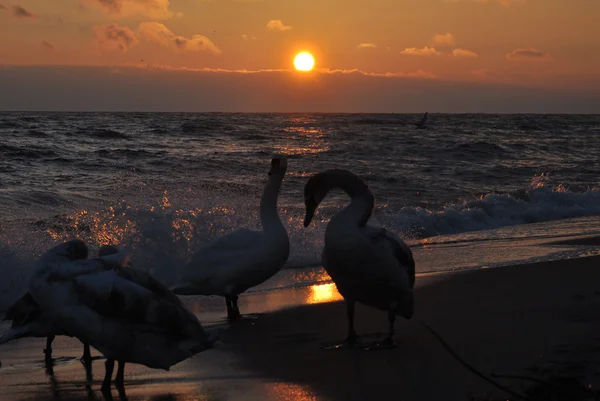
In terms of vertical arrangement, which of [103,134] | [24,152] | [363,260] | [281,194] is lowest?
[281,194]

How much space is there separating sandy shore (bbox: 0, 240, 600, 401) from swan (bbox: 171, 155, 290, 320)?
443mm

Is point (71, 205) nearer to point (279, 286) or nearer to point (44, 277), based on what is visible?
point (279, 286)

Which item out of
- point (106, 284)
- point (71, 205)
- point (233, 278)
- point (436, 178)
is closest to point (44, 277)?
point (106, 284)

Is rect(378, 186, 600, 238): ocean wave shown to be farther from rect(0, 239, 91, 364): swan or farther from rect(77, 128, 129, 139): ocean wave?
rect(77, 128, 129, 139): ocean wave

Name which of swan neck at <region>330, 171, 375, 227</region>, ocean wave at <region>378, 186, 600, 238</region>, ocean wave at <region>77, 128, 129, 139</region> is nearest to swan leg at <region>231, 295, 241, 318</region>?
swan neck at <region>330, 171, 375, 227</region>

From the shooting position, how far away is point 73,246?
5832 mm

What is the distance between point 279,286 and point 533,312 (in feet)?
12.0

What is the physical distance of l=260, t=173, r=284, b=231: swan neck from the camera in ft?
26.5

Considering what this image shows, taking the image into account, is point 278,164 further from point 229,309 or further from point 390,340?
point 390,340

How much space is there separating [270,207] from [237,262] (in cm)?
74

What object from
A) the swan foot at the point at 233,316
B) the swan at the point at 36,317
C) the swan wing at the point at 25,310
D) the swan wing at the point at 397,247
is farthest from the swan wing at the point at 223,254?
the swan wing at the point at 25,310

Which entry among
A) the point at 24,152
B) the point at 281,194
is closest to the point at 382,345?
the point at 281,194

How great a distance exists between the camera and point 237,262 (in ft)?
25.8

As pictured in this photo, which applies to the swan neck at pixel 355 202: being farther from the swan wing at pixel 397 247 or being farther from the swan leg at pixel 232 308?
the swan leg at pixel 232 308
